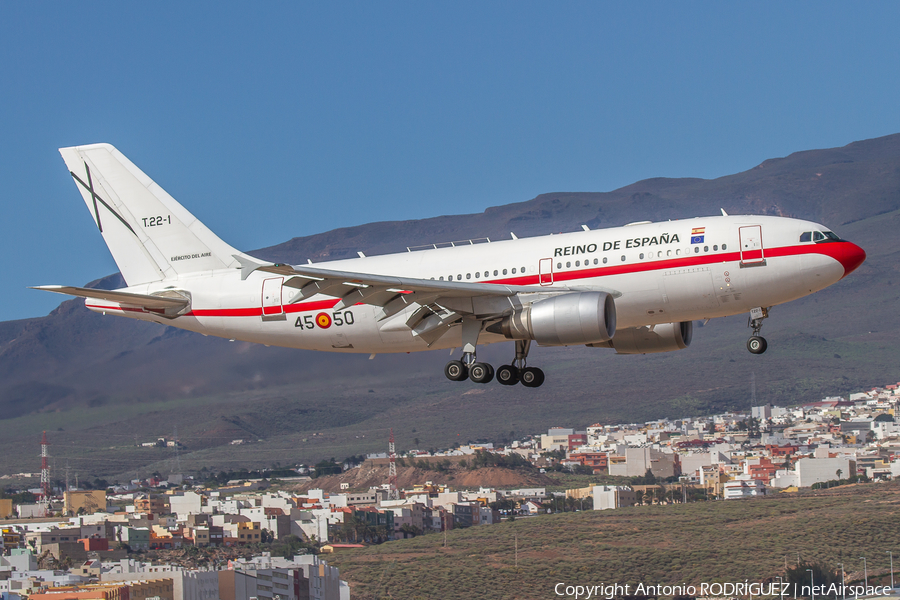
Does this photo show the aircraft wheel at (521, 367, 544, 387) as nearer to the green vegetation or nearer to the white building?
the green vegetation

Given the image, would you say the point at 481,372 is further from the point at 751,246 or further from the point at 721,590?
the point at 721,590

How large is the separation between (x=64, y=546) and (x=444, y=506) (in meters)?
45.1

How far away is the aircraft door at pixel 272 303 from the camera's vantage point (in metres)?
40.7

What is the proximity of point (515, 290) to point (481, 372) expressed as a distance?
116 inches

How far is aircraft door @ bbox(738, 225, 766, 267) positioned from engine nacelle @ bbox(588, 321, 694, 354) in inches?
202

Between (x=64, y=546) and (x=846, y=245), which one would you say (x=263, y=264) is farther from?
(x=64, y=546)

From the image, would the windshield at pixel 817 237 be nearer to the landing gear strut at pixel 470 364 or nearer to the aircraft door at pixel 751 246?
the aircraft door at pixel 751 246

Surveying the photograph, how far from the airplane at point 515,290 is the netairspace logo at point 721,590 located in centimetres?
4202

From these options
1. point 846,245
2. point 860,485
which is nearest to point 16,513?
point 860,485

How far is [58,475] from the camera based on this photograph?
194250mm

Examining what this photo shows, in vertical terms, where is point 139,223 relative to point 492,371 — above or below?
above

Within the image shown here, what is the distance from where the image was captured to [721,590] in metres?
78.0

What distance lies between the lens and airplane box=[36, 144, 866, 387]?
116ft

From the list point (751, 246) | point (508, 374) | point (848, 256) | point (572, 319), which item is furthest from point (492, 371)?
point (848, 256)
